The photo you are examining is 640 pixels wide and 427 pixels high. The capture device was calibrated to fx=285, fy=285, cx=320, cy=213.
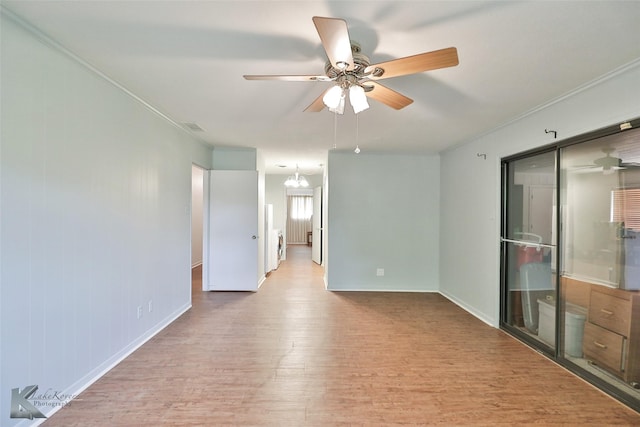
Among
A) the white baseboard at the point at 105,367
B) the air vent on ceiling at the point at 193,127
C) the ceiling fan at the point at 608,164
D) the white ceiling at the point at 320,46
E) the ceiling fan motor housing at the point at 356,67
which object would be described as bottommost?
the white baseboard at the point at 105,367

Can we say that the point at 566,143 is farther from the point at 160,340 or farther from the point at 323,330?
the point at 160,340

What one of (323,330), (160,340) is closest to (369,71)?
(323,330)

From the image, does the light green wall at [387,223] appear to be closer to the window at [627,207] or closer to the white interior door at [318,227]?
the white interior door at [318,227]

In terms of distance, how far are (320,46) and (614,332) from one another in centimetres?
299

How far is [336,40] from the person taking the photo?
1368 mm

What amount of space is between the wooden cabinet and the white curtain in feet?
30.0

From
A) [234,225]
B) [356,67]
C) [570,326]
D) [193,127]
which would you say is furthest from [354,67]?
[234,225]

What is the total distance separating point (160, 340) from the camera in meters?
2.92

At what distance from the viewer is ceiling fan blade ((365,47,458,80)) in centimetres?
141

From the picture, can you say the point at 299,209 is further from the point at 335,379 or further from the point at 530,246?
the point at 335,379

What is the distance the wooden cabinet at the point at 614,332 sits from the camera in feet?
6.70

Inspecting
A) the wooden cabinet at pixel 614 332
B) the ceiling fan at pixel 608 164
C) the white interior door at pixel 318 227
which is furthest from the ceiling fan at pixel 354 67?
the white interior door at pixel 318 227

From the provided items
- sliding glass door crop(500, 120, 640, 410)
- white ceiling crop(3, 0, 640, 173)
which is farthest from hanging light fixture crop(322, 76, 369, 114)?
sliding glass door crop(500, 120, 640, 410)

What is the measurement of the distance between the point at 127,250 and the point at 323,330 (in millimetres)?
2138
